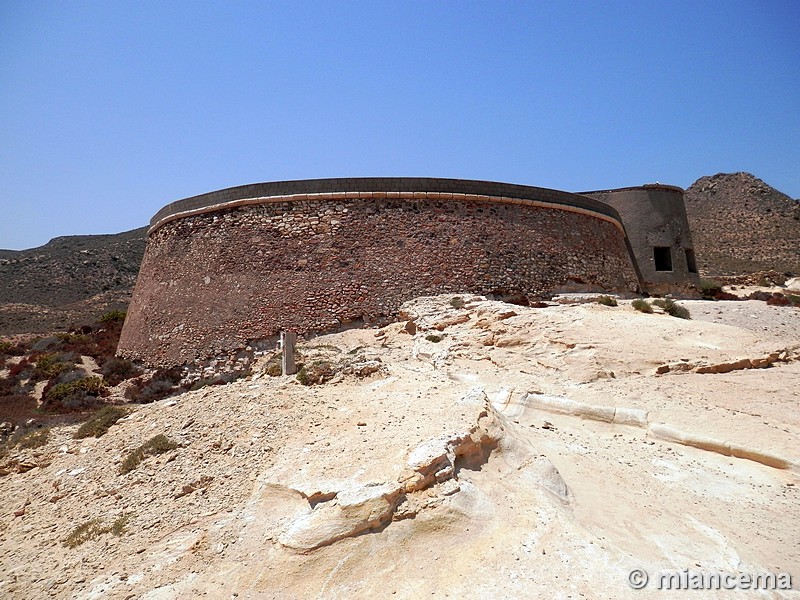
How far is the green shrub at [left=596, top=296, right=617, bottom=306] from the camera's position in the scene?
15070 millimetres

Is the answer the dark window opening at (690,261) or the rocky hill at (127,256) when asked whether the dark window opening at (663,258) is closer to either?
the dark window opening at (690,261)

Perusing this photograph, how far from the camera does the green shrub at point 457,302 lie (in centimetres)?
1429

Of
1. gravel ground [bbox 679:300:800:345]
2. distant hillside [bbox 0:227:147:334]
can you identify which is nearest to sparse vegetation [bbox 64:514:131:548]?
gravel ground [bbox 679:300:800:345]

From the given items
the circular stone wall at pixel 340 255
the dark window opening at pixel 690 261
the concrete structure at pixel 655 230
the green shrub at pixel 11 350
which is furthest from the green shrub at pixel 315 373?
the green shrub at pixel 11 350

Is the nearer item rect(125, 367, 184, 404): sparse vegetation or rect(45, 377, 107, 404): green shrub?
rect(125, 367, 184, 404): sparse vegetation

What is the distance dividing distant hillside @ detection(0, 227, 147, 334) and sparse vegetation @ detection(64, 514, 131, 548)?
89.1 feet

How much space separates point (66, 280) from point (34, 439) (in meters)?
35.0

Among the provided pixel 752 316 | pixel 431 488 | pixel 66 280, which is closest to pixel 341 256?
pixel 431 488

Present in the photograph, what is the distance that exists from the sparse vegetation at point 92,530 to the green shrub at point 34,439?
12.0ft

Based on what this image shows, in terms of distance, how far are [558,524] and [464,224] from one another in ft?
37.5

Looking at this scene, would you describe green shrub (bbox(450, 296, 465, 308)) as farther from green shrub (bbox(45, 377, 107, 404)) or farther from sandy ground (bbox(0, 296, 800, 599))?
green shrub (bbox(45, 377, 107, 404))

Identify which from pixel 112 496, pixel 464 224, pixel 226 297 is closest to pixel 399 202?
pixel 464 224

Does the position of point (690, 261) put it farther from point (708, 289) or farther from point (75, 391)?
point (75, 391)

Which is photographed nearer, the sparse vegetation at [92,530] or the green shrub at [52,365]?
the sparse vegetation at [92,530]
